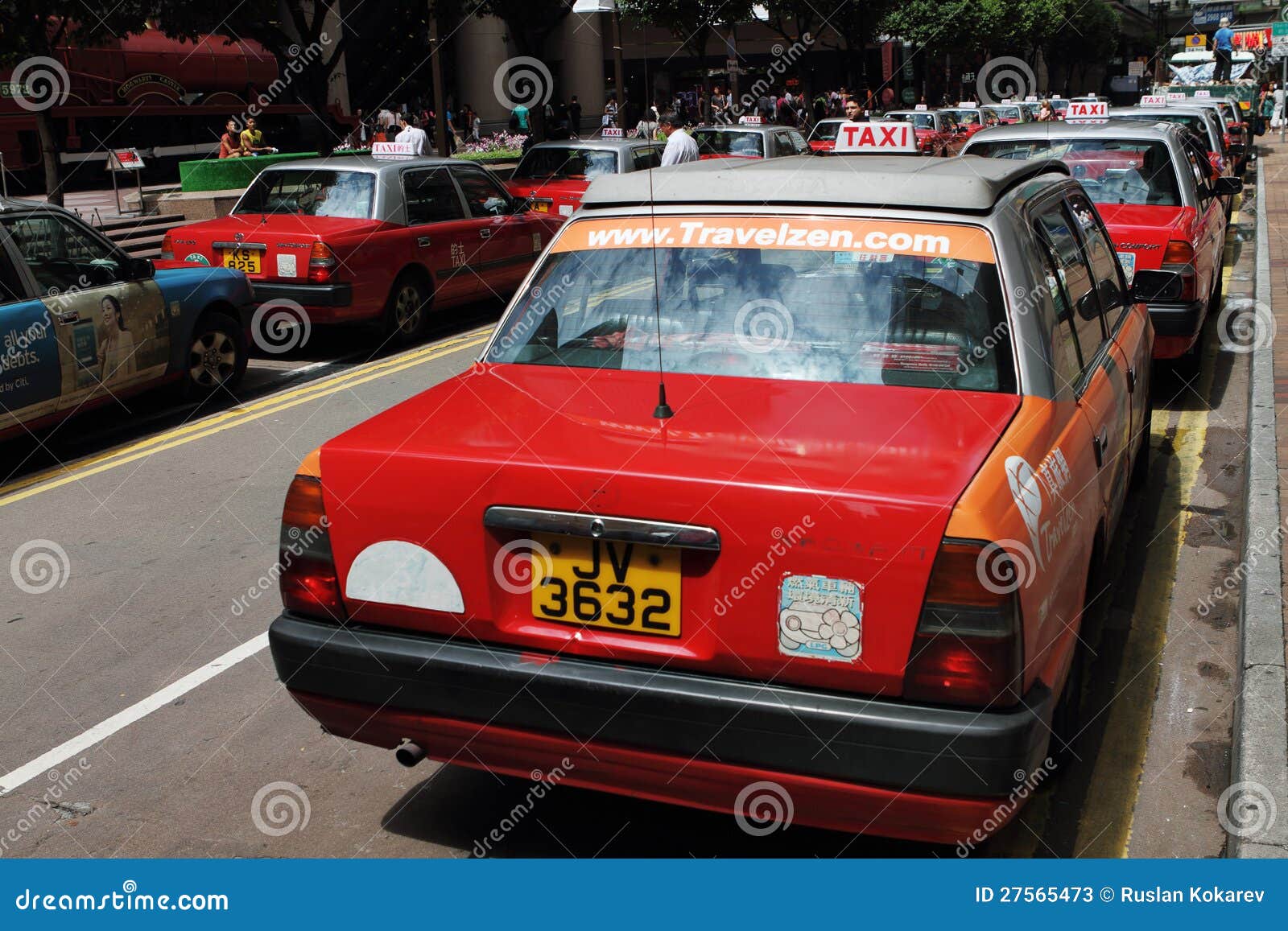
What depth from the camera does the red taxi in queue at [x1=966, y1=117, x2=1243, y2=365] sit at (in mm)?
8656

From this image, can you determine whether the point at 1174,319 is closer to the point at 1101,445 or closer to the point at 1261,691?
the point at 1261,691

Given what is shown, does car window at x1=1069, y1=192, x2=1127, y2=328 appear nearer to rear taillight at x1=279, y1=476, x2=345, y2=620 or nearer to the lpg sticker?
the lpg sticker

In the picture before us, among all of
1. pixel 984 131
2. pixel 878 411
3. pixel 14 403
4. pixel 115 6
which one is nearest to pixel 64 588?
pixel 14 403

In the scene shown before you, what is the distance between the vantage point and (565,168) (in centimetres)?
1711

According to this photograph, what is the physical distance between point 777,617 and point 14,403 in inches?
252

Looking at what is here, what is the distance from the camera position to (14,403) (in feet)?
25.8

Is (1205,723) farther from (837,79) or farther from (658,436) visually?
(837,79)
